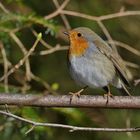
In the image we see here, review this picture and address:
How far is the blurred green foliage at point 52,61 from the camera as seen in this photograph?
4258mm

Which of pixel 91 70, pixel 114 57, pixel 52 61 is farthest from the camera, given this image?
pixel 52 61

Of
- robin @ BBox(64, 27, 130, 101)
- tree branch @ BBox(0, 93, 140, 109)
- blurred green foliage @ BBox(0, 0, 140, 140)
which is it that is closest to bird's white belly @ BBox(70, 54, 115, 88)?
robin @ BBox(64, 27, 130, 101)

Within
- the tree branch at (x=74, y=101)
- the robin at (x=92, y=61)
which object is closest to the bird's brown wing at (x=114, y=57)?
the robin at (x=92, y=61)

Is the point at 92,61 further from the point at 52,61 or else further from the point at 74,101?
the point at 52,61

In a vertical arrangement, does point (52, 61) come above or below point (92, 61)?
above

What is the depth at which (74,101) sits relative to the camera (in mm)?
3359

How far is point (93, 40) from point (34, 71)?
143cm

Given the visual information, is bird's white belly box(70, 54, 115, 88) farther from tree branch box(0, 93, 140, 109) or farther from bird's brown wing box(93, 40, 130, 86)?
tree branch box(0, 93, 140, 109)

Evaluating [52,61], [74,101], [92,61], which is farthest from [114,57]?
[52,61]

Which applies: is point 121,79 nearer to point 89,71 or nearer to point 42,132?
point 89,71

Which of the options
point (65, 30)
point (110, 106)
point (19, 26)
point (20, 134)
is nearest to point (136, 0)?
point (65, 30)

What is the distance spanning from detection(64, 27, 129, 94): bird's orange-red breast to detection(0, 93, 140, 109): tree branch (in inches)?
39.1

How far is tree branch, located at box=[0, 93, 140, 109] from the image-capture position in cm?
327

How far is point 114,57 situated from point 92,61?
229mm
